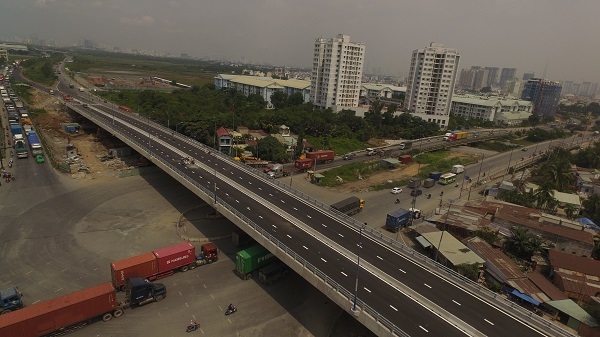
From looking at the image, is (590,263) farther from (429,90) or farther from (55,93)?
(55,93)

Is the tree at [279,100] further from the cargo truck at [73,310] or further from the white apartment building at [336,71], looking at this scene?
the cargo truck at [73,310]

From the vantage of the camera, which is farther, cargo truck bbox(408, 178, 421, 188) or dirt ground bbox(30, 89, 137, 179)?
dirt ground bbox(30, 89, 137, 179)

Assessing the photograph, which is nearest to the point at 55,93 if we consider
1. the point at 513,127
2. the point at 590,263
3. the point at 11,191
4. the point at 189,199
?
the point at 11,191

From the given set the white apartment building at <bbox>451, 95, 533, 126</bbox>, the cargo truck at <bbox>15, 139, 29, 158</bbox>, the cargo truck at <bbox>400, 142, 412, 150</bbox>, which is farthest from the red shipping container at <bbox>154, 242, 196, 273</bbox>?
the white apartment building at <bbox>451, 95, 533, 126</bbox>

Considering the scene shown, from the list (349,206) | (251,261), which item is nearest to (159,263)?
(251,261)

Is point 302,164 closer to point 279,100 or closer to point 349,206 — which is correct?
point 349,206

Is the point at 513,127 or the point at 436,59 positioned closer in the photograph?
the point at 436,59

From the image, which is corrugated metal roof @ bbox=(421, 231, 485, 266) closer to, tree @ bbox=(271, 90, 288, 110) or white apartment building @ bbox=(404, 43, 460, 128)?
white apartment building @ bbox=(404, 43, 460, 128)
